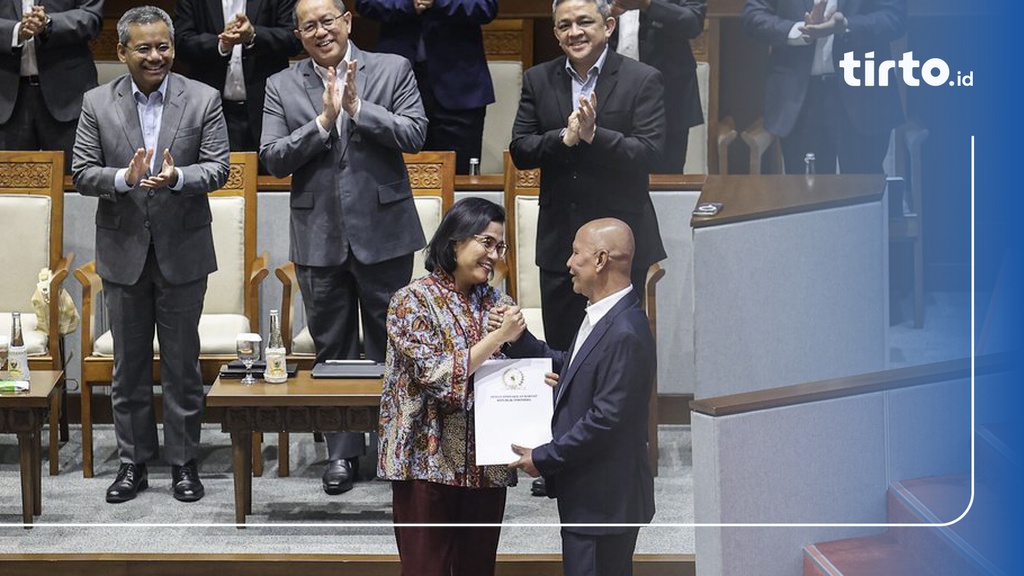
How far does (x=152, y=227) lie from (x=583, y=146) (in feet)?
3.41

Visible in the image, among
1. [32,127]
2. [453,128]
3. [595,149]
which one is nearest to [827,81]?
[595,149]

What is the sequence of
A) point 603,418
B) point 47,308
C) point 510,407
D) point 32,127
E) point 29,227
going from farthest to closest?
point 32,127 → point 29,227 → point 47,308 → point 510,407 → point 603,418

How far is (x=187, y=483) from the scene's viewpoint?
3.75m

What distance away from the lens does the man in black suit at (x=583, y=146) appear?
11.5ft

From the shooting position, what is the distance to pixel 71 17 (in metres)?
4.12

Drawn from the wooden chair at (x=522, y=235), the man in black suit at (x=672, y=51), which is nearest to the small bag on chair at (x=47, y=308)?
the wooden chair at (x=522, y=235)

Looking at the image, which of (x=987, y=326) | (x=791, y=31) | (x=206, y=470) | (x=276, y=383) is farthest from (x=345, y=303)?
(x=987, y=326)

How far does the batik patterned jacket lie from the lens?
2865mm

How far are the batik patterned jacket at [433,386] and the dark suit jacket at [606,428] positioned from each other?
158mm

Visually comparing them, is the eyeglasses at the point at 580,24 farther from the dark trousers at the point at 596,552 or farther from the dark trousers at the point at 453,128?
the dark trousers at the point at 596,552

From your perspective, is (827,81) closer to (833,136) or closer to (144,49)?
(833,136)

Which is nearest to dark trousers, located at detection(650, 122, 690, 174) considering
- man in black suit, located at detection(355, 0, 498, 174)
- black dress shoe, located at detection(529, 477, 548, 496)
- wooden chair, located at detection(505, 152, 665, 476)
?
wooden chair, located at detection(505, 152, 665, 476)

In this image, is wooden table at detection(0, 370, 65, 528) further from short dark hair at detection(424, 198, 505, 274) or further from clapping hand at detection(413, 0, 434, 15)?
clapping hand at detection(413, 0, 434, 15)

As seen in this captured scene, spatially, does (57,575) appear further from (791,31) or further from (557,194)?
(791,31)
